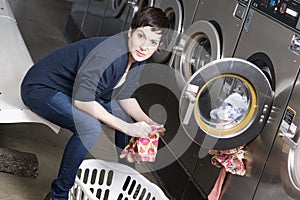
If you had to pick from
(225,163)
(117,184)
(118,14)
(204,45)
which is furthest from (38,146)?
(118,14)

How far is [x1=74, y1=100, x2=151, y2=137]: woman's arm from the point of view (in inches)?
110

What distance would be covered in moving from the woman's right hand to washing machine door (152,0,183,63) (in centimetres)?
88

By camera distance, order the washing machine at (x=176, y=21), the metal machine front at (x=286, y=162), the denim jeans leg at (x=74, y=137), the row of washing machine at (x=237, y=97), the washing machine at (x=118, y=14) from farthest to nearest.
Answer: the washing machine at (x=118, y=14), the washing machine at (x=176, y=21), the denim jeans leg at (x=74, y=137), the row of washing machine at (x=237, y=97), the metal machine front at (x=286, y=162)

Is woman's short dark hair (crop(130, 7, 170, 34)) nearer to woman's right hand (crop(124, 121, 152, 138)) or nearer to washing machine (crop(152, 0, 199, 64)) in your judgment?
woman's right hand (crop(124, 121, 152, 138))

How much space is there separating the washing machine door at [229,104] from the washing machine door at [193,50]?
40cm

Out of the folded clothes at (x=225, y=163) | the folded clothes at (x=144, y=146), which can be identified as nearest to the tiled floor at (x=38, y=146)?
the folded clothes at (x=144, y=146)

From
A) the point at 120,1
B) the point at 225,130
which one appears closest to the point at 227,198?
the point at 225,130

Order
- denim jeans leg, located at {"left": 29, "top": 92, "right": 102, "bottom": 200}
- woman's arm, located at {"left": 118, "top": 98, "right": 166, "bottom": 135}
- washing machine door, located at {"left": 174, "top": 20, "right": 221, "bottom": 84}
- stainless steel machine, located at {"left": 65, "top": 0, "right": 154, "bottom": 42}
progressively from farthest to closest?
1. stainless steel machine, located at {"left": 65, "top": 0, "right": 154, "bottom": 42}
2. washing machine door, located at {"left": 174, "top": 20, "right": 221, "bottom": 84}
3. woman's arm, located at {"left": 118, "top": 98, "right": 166, "bottom": 135}
4. denim jeans leg, located at {"left": 29, "top": 92, "right": 102, "bottom": 200}

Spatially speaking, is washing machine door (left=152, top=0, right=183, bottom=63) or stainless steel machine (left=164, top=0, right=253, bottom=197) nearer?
stainless steel machine (left=164, top=0, right=253, bottom=197)

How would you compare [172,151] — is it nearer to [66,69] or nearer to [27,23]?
[66,69]

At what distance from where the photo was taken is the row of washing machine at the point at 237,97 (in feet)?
8.61

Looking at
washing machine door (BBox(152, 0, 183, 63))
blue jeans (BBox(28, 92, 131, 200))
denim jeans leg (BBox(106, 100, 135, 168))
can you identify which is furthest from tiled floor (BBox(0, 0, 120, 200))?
washing machine door (BBox(152, 0, 183, 63))

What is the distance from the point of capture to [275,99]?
271 cm

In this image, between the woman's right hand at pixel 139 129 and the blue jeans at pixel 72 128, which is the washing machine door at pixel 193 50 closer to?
the woman's right hand at pixel 139 129
